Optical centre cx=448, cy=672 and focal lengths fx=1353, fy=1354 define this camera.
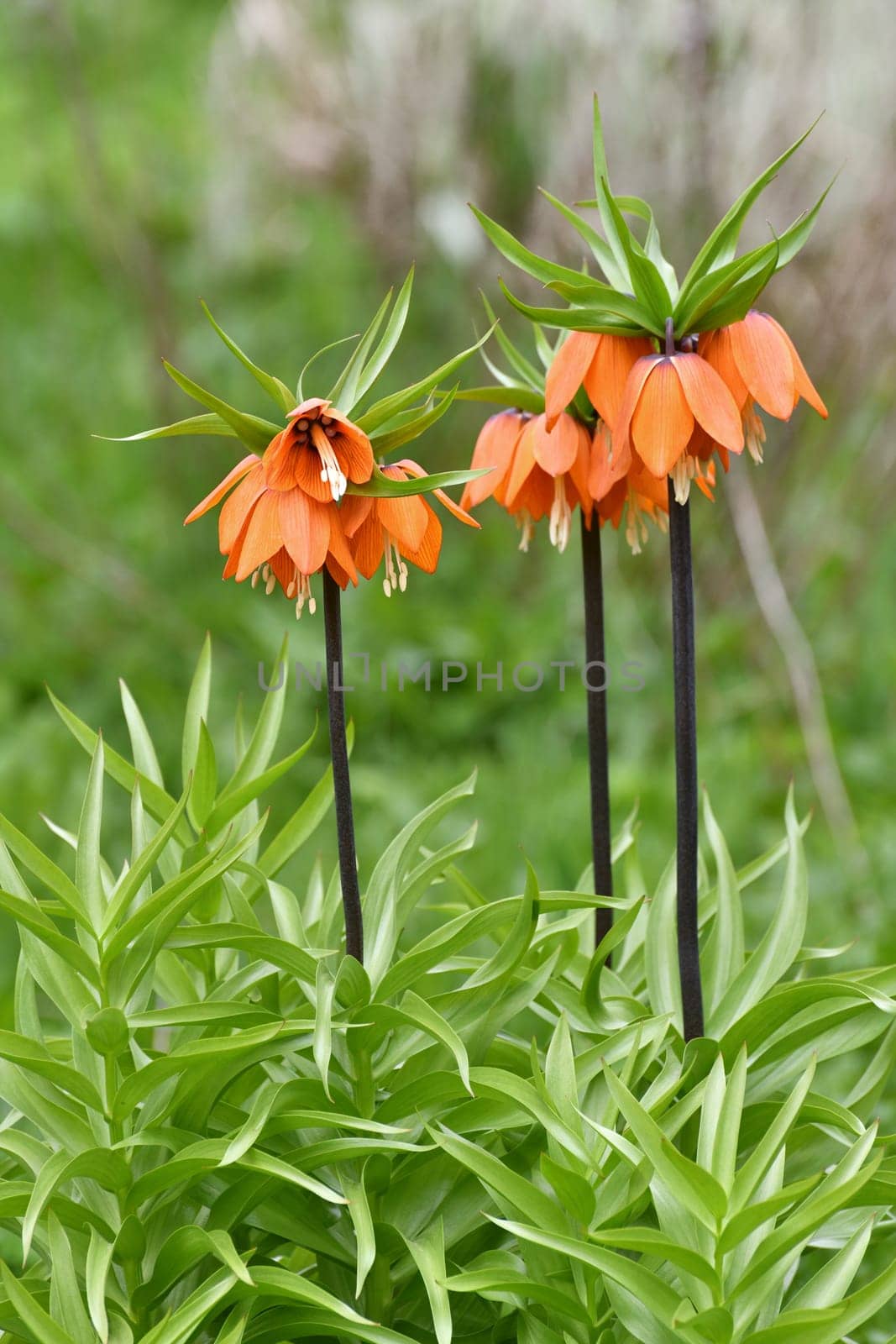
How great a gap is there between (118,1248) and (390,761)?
1.97m

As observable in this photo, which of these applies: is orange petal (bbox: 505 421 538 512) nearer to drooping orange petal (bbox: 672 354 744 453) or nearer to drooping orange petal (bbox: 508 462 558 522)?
drooping orange petal (bbox: 508 462 558 522)

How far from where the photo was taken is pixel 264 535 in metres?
0.99

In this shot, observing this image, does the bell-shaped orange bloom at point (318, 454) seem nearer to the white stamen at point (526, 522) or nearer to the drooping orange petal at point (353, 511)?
the drooping orange petal at point (353, 511)

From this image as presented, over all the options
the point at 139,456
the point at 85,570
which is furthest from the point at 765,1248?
the point at 139,456

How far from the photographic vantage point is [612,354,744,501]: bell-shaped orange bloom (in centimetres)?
100

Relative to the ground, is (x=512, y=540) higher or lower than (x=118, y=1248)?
higher

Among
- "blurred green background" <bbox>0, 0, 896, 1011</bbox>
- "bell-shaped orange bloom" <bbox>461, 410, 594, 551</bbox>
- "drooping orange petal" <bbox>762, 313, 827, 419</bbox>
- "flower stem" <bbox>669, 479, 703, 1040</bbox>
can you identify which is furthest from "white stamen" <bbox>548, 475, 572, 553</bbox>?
"blurred green background" <bbox>0, 0, 896, 1011</bbox>

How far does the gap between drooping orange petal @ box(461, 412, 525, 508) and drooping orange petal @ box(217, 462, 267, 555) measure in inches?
9.3

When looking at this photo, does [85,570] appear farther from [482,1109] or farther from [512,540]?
[482,1109]

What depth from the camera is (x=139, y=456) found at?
153 inches

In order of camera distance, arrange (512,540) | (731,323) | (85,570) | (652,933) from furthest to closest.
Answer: (512,540) < (85,570) < (652,933) < (731,323)

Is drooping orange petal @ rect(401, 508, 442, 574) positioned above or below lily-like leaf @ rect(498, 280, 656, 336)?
below

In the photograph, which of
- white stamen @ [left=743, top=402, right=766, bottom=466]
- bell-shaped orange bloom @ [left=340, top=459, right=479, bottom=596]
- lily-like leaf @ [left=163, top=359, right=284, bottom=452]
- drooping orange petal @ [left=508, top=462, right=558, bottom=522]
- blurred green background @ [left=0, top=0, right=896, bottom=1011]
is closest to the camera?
lily-like leaf @ [left=163, top=359, right=284, bottom=452]

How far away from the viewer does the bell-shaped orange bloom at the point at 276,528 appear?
962 millimetres
